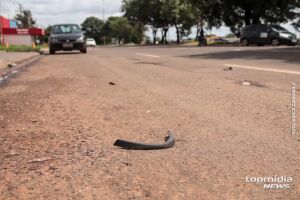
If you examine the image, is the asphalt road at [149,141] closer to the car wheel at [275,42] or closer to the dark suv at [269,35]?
the dark suv at [269,35]

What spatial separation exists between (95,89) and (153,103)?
192 cm

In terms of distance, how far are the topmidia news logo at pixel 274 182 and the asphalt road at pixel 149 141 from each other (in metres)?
0.04

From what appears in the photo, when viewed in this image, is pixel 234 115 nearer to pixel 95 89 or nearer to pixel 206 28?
pixel 95 89

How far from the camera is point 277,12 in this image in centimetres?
4325

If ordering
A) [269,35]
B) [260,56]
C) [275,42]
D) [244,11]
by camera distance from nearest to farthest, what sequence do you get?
1. [260,56]
2. [275,42]
3. [269,35]
4. [244,11]

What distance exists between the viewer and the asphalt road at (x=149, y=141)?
10.0 ft

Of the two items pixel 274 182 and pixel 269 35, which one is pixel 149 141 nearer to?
pixel 274 182

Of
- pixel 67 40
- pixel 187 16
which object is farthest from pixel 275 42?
pixel 187 16

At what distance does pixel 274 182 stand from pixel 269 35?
29.9 m

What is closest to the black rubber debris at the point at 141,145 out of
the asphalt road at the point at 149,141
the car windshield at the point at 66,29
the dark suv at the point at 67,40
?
the asphalt road at the point at 149,141

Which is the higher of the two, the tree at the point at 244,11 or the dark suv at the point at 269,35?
the tree at the point at 244,11

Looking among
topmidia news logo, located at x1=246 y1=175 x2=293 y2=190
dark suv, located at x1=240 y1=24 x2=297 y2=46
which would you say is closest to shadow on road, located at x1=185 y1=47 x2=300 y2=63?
topmidia news logo, located at x1=246 y1=175 x2=293 y2=190

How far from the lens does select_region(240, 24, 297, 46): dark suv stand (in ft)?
102

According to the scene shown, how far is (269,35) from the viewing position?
104ft
